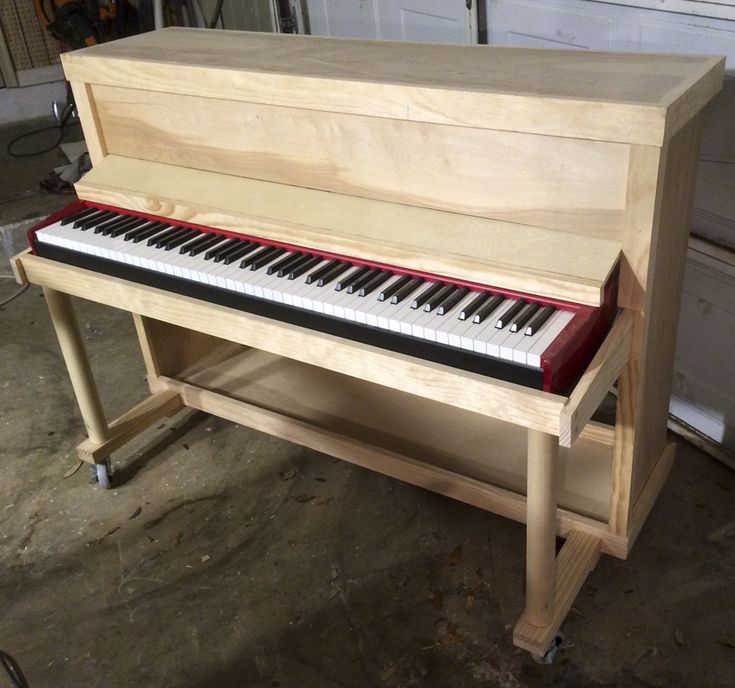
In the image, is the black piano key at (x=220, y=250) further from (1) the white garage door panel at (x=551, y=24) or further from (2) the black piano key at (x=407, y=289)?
(1) the white garage door panel at (x=551, y=24)

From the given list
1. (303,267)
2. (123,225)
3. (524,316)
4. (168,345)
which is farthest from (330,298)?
(168,345)

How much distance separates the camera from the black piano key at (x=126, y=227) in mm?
2041

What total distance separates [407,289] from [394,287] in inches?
1.1

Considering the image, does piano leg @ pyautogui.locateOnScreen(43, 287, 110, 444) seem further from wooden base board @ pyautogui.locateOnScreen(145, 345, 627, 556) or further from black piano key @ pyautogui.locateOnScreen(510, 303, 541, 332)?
black piano key @ pyautogui.locateOnScreen(510, 303, 541, 332)

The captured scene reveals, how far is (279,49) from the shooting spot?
2.07 m

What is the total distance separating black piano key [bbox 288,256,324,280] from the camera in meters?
1.75

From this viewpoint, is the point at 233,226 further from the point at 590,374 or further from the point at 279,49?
the point at 590,374

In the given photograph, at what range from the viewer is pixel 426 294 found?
1.61m

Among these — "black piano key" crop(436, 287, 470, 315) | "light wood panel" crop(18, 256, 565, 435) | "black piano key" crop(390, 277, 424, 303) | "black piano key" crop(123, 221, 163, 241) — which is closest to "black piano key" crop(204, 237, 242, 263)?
"light wood panel" crop(18, 256, 565, 435)

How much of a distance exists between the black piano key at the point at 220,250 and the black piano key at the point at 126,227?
0.91 ft

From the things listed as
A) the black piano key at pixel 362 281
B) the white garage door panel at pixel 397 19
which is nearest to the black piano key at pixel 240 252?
the black piano key at pixel 362 281

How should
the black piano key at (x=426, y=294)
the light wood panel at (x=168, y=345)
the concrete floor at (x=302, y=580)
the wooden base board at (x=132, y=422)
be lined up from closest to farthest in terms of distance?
the black piano key at (x=426, y=294)
the concrete floor at (x=302, y=580)
the wooden base board at (x=132, y=422)
the light wood panel at (x=168, y=345)

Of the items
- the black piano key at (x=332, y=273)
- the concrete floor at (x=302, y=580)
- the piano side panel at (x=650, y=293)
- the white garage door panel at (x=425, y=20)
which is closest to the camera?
the piano side panel at (x=650, y=293)

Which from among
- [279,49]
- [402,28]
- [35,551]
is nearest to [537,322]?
[279,49]
